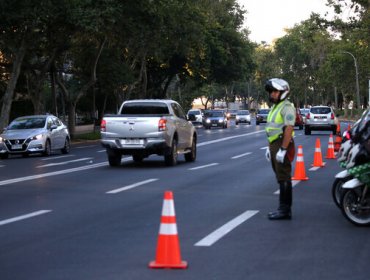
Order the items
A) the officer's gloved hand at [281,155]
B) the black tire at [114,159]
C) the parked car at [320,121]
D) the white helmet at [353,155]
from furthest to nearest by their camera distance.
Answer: the parked car at [320,121], the black tire at [114,159], the officer's gloved hand at [281,155], the white helmet at [353,155]

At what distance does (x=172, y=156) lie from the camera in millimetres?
19375

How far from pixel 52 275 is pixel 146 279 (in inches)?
35.2

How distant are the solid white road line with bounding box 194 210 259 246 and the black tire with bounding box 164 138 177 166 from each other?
888 centimetres

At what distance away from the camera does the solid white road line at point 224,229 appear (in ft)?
26.4

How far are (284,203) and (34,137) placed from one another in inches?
641

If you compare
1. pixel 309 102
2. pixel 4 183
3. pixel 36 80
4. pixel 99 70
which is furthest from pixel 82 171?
pixel 309 102

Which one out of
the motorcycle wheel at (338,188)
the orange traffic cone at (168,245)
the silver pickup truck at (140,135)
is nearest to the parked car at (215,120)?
the silver pickup truck at (140,135)

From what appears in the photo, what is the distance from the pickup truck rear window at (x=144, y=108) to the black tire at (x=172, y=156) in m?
1.25

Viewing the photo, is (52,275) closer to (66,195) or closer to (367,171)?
(367,171)

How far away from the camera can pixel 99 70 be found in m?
44.0

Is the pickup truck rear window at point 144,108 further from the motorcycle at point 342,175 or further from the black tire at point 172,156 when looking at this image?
the motorcycle at point 342,175

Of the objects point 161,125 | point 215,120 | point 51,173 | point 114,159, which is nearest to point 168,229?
point 51,173

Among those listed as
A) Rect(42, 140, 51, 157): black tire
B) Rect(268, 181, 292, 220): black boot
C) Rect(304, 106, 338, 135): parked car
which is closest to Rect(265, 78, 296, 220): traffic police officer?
Rect(268, 181, 292, 220): black boot

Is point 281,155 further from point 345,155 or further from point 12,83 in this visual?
point 12,83
